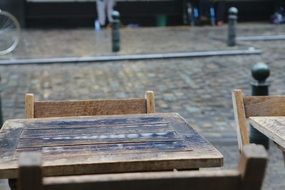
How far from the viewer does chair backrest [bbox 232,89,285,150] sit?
10.6 ft

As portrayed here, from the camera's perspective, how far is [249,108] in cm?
333

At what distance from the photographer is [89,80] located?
9656mm

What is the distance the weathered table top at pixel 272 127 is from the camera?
2.76m

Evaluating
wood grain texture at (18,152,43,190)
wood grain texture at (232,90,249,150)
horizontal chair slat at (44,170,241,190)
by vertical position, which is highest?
wood grain texture at (18,152,43,190)

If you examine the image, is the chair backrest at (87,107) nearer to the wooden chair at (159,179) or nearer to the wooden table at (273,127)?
the wooden table at (273,127)

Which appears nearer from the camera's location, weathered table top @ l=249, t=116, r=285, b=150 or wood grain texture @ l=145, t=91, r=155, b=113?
weathered table top @ l=249, t=116, r=285, b=150

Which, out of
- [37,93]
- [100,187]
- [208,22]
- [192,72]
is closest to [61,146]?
[100,187]

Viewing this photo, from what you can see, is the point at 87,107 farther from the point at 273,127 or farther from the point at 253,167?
the point at 253,167

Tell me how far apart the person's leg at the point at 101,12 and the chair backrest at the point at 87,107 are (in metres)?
12.8

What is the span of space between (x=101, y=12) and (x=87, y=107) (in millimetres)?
13000

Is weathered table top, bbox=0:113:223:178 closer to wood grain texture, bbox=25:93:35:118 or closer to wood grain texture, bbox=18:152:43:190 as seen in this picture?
wood grain texture, bbox=25:93:35:118

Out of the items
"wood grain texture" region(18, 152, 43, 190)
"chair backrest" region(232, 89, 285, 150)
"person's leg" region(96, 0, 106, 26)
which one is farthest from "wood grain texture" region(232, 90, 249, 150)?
"person's leg" region(96, 0, 106, 26)

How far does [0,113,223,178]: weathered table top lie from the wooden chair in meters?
0.63

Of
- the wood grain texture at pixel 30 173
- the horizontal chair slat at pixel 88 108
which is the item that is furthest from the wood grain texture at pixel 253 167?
the horizontal chair slat at pixel 88 108
